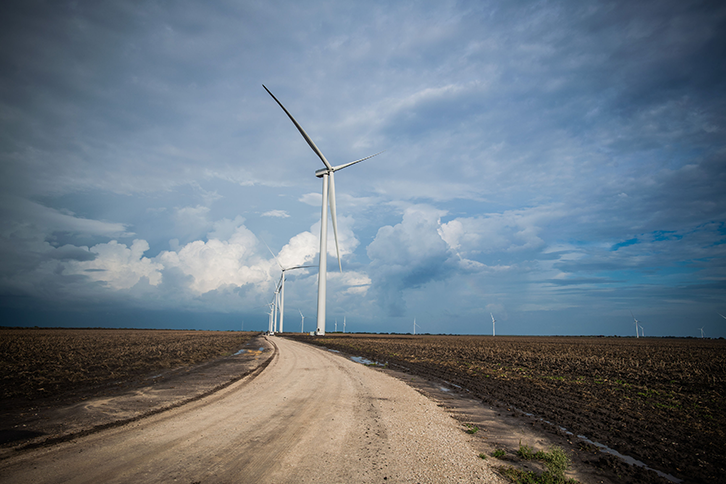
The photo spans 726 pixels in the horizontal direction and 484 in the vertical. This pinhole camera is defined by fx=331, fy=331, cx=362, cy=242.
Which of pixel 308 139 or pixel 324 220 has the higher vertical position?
pixel 308 139

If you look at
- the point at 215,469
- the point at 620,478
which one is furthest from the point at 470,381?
the point at 215,469

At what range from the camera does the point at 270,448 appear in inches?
355

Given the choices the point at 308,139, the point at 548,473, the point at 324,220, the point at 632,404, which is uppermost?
the point at 308,139

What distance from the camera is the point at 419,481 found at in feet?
24.6

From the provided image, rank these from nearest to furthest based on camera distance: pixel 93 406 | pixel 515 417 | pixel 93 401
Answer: pixel 93 406, pixel 515 417, pixel 93 401

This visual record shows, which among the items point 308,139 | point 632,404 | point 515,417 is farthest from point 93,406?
point 308,139

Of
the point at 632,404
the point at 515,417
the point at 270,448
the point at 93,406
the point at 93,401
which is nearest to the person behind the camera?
the point at 270,448

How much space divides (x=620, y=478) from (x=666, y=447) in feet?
13.8

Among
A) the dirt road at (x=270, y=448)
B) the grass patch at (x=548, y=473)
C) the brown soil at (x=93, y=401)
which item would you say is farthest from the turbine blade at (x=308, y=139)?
the grass patch at (x=548, y=473)

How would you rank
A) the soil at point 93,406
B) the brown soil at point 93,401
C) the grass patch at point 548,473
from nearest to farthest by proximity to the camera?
the grass patch at point 548,473, the soil at point 93,406, the brown soil at point 93,401

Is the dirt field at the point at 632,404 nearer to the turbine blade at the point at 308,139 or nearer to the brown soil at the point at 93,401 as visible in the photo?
the brown soil at the point at 93,401

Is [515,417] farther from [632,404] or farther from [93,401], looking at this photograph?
[93,401]

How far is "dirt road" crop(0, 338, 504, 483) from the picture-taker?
24.5 ft

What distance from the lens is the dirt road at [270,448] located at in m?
7.46
